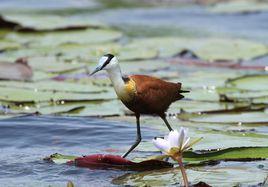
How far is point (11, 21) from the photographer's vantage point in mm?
10930

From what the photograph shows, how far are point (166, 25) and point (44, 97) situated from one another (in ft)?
18.8

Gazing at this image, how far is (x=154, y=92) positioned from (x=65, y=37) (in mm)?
5256

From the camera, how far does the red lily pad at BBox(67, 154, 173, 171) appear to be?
182 inches

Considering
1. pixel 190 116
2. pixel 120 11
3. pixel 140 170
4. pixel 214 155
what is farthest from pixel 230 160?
pixel 120 11

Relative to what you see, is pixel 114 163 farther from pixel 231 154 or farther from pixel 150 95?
pixel 231 154

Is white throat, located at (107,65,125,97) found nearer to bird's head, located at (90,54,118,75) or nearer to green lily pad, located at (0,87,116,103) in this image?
bird's head, located at (90,54,118,75)

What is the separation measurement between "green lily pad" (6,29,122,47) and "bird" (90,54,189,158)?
15.2 ft

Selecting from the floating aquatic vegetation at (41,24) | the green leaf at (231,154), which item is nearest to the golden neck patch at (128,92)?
the green leaf at (231,154)

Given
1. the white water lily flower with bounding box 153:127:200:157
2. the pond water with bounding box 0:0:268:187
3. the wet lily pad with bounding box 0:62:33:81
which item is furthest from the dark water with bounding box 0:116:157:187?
the wet lily pad with bounding box 0:62:33:81

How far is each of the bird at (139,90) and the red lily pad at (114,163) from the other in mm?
291

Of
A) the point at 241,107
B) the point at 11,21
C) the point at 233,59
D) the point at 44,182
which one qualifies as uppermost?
the point at 11,21

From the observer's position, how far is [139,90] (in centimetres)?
495

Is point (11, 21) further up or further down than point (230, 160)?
further up

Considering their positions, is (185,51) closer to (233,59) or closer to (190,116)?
(233,59)
